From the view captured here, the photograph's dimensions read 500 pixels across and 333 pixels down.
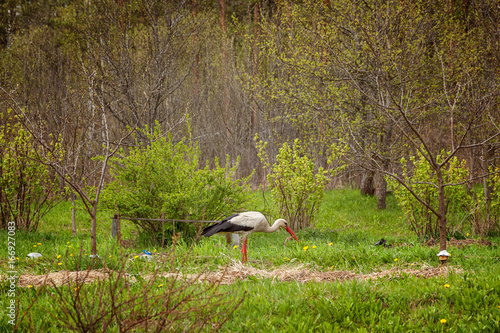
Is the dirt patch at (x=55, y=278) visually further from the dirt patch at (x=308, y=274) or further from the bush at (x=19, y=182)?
the bush at (x=19, y=182)

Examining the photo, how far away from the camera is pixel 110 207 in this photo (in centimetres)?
753

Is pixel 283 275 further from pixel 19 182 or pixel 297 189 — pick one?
pixel 19 182

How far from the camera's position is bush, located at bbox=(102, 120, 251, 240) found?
23.8 ft

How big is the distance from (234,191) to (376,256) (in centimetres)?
295

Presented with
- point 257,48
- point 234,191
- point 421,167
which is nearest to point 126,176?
point 234,191

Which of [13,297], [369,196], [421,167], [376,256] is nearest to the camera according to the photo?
[13,297]

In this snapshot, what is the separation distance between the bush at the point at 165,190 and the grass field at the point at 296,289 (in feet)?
2.25

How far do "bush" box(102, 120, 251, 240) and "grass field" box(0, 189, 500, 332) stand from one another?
686 millimetres

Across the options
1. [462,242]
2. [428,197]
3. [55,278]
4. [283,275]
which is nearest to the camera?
[55,278]

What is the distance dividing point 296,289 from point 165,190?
3646 mm

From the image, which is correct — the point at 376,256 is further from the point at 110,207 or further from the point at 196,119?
the point at 196,119

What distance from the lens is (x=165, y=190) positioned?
293 inches

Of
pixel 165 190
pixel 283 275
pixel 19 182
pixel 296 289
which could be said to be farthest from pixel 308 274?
pixel 19 182

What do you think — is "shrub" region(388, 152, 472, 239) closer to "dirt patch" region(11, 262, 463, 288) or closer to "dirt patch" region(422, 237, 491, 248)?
"dirt patch" region(422, 237, 491, 248)
